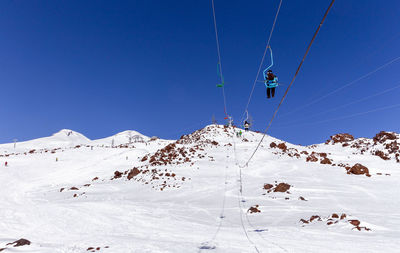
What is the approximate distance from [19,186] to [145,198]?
17536 mm

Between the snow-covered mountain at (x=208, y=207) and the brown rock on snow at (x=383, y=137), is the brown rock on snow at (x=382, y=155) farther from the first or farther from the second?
the brown rock on snow at (x=383, y=137)

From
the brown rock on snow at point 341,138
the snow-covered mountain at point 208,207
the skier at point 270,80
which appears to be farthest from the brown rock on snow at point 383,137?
the skier at point 270,80

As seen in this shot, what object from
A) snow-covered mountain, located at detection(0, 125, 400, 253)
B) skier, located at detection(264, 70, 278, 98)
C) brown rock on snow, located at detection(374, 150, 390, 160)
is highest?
skier, located at detection(264, 70, 278, 98)

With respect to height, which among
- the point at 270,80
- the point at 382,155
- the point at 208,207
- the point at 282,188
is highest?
the point at 270,80

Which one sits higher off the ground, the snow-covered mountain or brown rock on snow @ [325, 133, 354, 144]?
brown rock on snow @ [325, 133, 354, 144]

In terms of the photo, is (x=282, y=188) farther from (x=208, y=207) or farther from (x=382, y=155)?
(x=382, y=155)

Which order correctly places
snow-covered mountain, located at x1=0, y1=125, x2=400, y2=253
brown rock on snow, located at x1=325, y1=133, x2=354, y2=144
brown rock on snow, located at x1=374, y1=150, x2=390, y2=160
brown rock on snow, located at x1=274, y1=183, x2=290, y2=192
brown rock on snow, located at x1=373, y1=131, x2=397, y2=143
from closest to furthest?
snow-covered mountain, located at x1=0, y1=125, x2=400, y2=253 → brown rock on snow, located at x1=274, y1=183, x2=290, y2=192 → brown rock on snow, located at x1=374, y1=150, x2=390, y2=160 → brown rock on snow, located at x1=373, y1=131, x2=397, y2=143 → brown rock on snow, located at x1=325, y1=133, x2=354, y2=144

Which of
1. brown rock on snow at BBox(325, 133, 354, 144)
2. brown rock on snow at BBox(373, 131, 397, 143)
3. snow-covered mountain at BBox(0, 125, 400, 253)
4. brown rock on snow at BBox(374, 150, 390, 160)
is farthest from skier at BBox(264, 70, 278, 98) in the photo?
brown rock on snow at BBox(325, 133, 354, 144)

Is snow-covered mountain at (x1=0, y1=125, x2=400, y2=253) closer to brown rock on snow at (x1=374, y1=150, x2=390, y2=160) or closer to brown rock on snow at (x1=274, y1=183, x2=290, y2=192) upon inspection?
brown rock on snow at (x1=274, y1=183, x2=290, y2=192)

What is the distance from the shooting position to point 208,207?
14.7 meters

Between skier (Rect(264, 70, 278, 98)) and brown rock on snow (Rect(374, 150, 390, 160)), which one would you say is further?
brown rock on snow (Rect(374, 150, 390, 160))

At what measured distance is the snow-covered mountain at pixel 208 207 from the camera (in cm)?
792

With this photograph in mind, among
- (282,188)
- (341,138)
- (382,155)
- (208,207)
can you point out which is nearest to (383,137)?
(341,138)

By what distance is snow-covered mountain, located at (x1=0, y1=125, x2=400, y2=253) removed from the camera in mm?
7922
